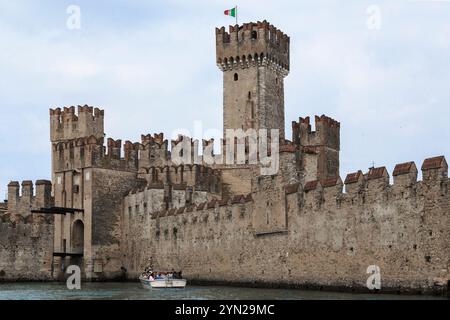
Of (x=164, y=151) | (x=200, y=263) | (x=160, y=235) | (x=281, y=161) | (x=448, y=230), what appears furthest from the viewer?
(x=164, y=151)

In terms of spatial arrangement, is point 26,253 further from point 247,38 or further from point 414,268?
point 414,268

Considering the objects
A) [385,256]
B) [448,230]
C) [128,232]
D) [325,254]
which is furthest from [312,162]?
Answer: [128,232]

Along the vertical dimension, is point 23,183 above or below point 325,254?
above

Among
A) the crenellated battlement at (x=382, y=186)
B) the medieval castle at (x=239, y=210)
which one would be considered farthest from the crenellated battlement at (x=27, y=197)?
the crenellated battlement at (x=382, y=186)

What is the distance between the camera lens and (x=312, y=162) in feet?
158

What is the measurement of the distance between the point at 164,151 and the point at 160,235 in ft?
37.1

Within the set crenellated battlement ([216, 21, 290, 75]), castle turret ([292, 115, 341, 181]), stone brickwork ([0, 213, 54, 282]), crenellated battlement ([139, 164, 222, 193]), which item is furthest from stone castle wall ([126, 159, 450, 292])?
crenellated battlement ([216, 21, 290, 75])

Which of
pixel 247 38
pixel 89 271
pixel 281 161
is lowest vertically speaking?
pixel 89 271

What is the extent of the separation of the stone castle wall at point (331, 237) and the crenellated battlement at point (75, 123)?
1949 centimetres

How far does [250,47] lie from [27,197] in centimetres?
1978

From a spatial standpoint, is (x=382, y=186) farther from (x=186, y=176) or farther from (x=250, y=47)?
(x=250, y=47)

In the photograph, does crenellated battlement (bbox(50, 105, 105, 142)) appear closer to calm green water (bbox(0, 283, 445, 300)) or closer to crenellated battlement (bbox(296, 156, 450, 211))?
calm green water (bbox(0, 283, 445, 300))

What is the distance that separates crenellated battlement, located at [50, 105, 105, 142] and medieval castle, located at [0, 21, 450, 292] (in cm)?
11

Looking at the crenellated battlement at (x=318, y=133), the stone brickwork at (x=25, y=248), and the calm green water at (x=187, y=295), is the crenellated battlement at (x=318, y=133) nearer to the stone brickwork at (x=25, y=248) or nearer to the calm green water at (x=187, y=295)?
the calm green water at (x=187, y=295)
